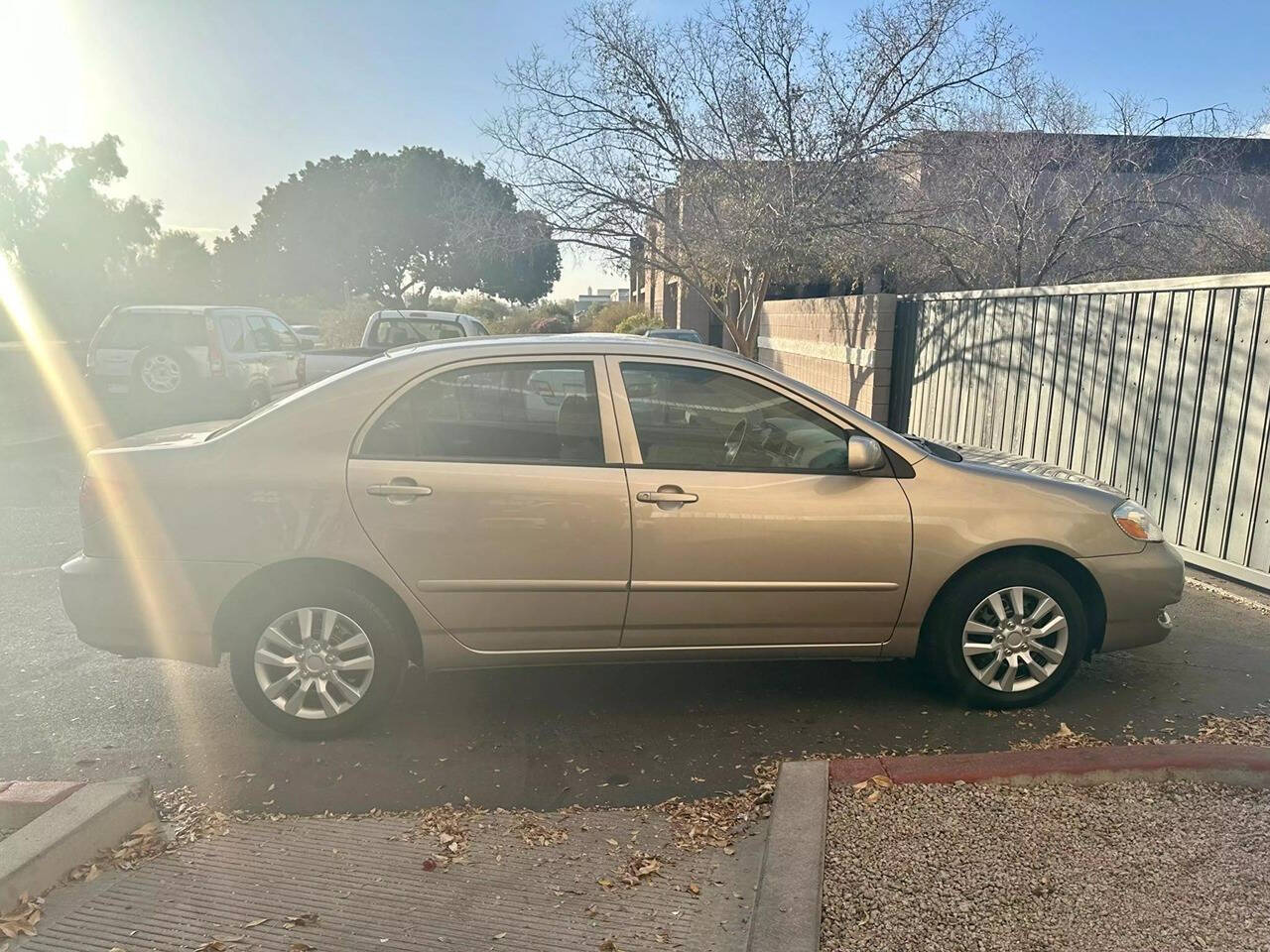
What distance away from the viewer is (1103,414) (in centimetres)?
710

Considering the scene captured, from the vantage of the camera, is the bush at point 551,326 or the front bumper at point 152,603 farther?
the bush at point 551,326

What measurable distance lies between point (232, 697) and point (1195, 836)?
411cm

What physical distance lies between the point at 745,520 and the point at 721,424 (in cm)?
50

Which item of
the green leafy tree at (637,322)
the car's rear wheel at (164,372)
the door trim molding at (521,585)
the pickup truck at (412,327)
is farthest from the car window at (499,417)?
the green leafy tree at (637,322)

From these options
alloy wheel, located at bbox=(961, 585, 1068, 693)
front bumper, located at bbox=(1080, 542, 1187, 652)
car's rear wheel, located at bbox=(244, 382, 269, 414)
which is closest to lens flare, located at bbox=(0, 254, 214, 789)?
alloy wheel, located at bbox=(961, 585, 1068, 693)

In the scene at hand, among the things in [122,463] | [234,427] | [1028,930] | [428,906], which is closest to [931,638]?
[1028,930]

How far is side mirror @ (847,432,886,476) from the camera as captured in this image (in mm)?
3918

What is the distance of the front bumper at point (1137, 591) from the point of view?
4.16m

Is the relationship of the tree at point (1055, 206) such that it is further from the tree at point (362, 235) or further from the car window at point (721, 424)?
the tree at point (362, 235)

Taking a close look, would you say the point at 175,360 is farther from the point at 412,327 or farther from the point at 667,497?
the point at 667,497

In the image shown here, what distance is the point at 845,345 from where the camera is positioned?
12117 millimetres

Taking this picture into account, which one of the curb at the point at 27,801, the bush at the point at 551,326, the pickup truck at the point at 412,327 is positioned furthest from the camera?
the bush at the point at 551,326

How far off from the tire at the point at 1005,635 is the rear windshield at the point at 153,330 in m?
12.7

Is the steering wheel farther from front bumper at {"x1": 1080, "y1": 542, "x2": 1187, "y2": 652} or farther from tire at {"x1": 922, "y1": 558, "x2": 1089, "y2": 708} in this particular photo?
front bumper at {"x1": 1080, "y1": 542, "x2": 1187, "y2": 652}
